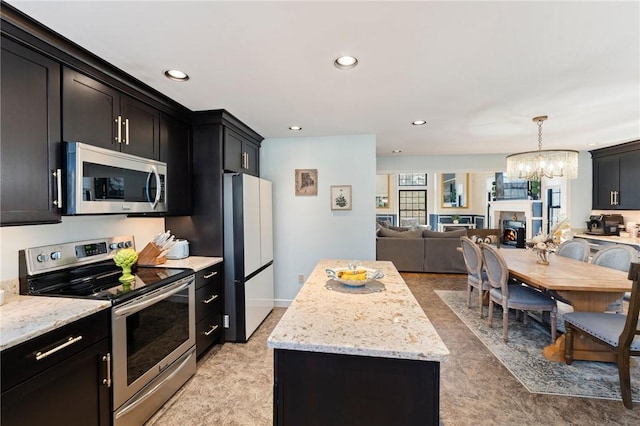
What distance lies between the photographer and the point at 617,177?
4.77m


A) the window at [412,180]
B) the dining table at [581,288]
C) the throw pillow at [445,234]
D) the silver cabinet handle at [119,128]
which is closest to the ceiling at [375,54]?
the silver cabinet handle at [119,128]

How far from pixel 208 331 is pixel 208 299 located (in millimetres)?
307

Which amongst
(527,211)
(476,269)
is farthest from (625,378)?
(527,211)

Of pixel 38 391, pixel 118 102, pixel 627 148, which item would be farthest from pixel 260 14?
pixel 627 148

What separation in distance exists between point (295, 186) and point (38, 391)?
3.03 metres

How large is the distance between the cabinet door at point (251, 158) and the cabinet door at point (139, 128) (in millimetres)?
1100

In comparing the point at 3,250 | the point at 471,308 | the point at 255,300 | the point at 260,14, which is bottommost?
the point at 471,308

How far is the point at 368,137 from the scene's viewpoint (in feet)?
12.4

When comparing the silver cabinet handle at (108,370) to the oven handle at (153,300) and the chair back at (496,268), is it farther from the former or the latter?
the chair back at (496,268)

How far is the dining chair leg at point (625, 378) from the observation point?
6.32 feet

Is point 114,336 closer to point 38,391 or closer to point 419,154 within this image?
point 38,391

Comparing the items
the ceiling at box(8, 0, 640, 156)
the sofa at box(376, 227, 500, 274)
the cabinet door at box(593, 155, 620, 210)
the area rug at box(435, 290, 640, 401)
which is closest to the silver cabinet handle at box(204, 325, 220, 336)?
the ceiling at box(8, 0, 640, 156)

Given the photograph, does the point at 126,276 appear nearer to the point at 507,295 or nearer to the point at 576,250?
the point at 507,295

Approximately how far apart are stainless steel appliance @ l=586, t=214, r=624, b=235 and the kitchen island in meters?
5.67
